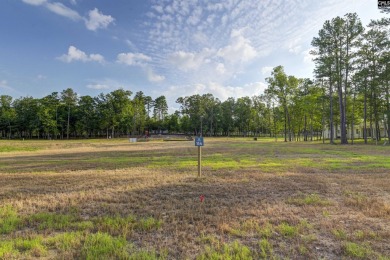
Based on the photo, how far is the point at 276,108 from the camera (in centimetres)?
6153

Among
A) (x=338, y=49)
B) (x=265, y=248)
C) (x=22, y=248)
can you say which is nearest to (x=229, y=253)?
(x=265, y=248)

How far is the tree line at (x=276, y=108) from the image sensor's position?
31.1 metres

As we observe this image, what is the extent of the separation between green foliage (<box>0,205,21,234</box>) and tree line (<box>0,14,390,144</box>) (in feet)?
111

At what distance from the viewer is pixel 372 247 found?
11.4ft

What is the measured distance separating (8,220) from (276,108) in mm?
62290

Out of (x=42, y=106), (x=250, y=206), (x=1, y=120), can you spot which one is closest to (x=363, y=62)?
(x=250, y=206)

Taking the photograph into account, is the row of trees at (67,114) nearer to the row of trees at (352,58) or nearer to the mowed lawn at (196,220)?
the row of trees at (352,58)

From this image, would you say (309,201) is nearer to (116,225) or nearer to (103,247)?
(116,225)

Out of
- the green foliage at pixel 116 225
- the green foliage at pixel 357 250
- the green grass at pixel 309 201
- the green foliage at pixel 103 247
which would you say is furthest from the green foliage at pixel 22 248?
the green grass at pixel 309 201

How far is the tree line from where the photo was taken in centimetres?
3111

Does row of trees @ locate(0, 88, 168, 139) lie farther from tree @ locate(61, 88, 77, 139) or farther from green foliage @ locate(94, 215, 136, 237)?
green foliage @ locate(94, 215, 136, 237)

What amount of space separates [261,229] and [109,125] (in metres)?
79.6

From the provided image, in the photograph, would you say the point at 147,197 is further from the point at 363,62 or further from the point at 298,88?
the point at 298,88

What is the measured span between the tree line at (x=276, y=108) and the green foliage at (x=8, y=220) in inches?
1326
